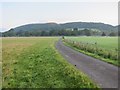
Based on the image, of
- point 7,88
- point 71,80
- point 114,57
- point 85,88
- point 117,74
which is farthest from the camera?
point 114,57

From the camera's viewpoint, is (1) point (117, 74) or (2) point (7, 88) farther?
(1) point (117, 74)

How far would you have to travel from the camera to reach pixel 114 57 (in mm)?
→ 27938

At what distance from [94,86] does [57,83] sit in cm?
208

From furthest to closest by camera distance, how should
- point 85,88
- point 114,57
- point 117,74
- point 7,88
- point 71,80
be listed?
point 114,57
point 117,74
point 71,80
point 7,88
point 85,88

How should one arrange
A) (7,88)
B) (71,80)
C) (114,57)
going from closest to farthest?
(7,88), (71,80), (114,57)

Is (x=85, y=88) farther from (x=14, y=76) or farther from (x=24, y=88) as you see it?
(x=14, y=76)

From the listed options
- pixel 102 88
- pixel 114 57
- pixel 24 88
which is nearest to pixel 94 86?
pixel 102 88

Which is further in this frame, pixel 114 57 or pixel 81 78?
pixel 114 57

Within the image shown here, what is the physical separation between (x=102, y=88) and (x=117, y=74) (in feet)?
15.4

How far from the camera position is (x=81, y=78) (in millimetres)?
15828

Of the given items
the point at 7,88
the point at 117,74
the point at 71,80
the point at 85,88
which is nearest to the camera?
the point at 85,88

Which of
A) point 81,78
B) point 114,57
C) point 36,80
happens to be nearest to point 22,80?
point 36,80

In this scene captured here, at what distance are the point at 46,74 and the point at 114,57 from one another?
1183cm

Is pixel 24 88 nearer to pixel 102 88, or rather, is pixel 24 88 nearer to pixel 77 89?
pixel 77 89
